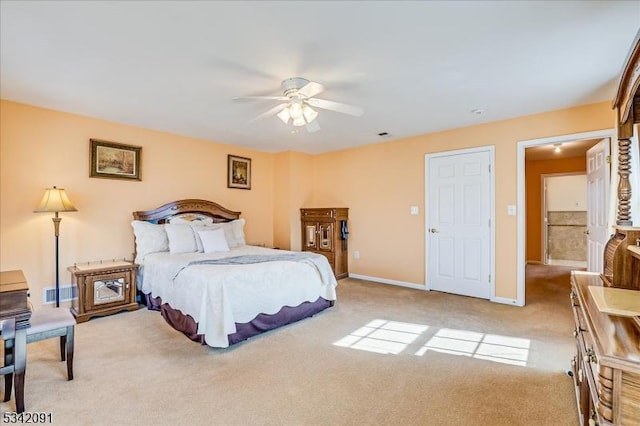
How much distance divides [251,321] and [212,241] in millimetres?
1783

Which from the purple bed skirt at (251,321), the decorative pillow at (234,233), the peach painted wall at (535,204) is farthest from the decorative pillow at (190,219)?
the peach painted wall at (535,204)

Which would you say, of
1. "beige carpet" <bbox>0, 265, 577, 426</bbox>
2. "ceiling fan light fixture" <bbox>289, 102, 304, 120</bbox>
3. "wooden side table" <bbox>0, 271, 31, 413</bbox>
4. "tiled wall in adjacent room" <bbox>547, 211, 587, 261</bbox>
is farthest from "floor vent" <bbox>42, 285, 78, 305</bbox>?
"tiled wall in adjacent room" <bbox>547, 211, 587, 261</bbox>

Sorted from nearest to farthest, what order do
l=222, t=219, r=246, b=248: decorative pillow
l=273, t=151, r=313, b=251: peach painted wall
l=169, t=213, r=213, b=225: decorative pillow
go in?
l=169, t=213, r=213, b=225: decorative pillow
l=222, t=219, r=246, b=248: decorative pillow
l=273, t=151, r=313, b=251: peach painted wall

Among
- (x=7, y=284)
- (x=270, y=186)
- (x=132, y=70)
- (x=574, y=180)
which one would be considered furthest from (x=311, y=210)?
(x=574, y=180)

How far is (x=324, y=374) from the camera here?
2332mm

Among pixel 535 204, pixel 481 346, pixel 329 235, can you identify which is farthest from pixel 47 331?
pixel 535 204

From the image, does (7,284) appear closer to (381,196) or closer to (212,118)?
(212,118)

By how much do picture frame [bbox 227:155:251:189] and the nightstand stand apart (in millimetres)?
2204

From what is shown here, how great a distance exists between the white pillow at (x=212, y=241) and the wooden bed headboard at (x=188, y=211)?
0.54 metres

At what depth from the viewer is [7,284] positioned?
1.77m

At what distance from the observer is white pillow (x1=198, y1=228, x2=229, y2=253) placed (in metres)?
4.34

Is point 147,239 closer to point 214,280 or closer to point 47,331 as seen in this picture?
point 214,280

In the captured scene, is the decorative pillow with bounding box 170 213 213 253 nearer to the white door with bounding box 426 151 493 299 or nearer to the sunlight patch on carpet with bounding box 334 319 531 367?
the sunlight patch on carpet with bounding box 334 319 531 367

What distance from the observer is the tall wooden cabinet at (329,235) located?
5520 millimetres
